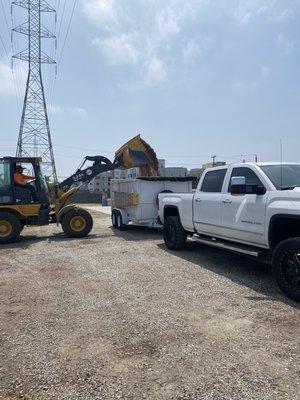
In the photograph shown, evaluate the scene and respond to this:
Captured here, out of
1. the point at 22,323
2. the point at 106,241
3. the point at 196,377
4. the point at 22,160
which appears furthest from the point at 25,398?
the point at 22,160

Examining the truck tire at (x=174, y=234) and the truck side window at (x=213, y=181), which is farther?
the truck tire at (x=174, y=234)

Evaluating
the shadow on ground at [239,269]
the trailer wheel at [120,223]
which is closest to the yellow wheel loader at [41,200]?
the trailer wheel at [120,223]

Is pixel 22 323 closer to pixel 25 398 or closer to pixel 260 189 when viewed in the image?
pixel 25 398

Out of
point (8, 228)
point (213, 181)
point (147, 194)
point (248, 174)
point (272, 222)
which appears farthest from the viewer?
point (147, 194)

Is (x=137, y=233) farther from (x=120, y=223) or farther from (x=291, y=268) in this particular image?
(x=291, y=268)

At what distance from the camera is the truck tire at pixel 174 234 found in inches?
399

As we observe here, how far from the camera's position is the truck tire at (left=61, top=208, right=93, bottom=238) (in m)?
14.0

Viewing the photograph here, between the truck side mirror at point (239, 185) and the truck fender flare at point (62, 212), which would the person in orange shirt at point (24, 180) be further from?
the truck side mirror at point (239, 185)

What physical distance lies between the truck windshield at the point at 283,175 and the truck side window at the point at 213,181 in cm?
123

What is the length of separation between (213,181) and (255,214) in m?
1.92

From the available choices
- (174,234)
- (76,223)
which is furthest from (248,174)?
(76,223)

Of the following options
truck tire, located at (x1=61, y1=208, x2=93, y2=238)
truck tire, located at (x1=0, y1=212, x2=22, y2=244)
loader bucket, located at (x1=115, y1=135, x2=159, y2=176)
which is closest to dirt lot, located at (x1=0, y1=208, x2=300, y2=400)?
truck tire, located at (x1=0, y1=212, x2=22, y2=244)

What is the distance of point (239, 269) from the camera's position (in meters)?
8.09

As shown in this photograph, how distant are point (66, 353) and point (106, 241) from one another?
326 inches
